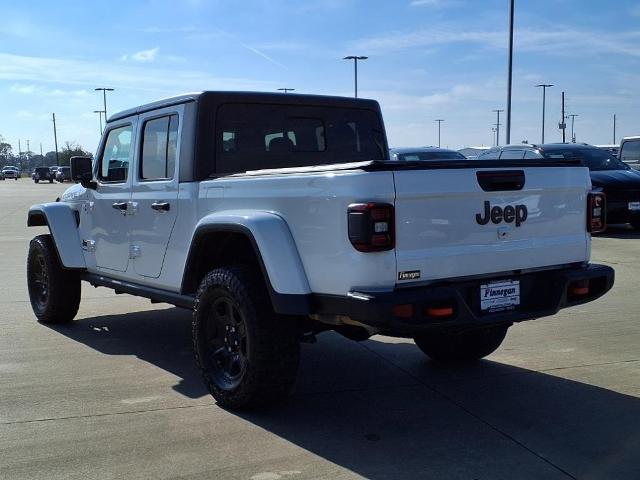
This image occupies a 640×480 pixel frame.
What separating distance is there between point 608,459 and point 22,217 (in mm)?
20731

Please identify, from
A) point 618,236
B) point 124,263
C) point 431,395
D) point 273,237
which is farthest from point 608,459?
point 618,236

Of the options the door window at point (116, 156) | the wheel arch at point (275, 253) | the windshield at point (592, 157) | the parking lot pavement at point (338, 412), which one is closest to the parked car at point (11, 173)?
the windshield at point (592, 157)

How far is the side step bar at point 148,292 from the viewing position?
16.1 ft

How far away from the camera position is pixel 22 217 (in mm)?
21453

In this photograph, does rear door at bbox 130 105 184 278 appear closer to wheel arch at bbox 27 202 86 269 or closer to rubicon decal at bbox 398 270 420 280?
wheel arch at bbox 27 202 86 269

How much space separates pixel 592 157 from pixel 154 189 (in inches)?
485

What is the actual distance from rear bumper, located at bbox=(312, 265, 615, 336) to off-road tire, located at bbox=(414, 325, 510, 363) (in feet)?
3.23

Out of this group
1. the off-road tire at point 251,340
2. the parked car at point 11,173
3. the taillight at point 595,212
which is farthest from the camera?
the parked car at point 11,173

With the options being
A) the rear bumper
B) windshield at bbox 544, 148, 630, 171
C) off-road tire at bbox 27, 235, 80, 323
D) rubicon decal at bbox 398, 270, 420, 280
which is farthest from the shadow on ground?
rubicon decal at bbox 398, 270, 420, 280

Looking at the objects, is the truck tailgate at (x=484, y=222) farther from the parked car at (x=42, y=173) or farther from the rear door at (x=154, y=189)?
the parked car at (x=42, y=173)

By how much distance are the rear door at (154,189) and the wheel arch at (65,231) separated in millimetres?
1176

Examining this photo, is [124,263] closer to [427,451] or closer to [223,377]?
[223,377]

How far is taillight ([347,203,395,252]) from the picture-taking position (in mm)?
3525

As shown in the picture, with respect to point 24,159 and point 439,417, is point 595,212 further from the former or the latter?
point 24,159
